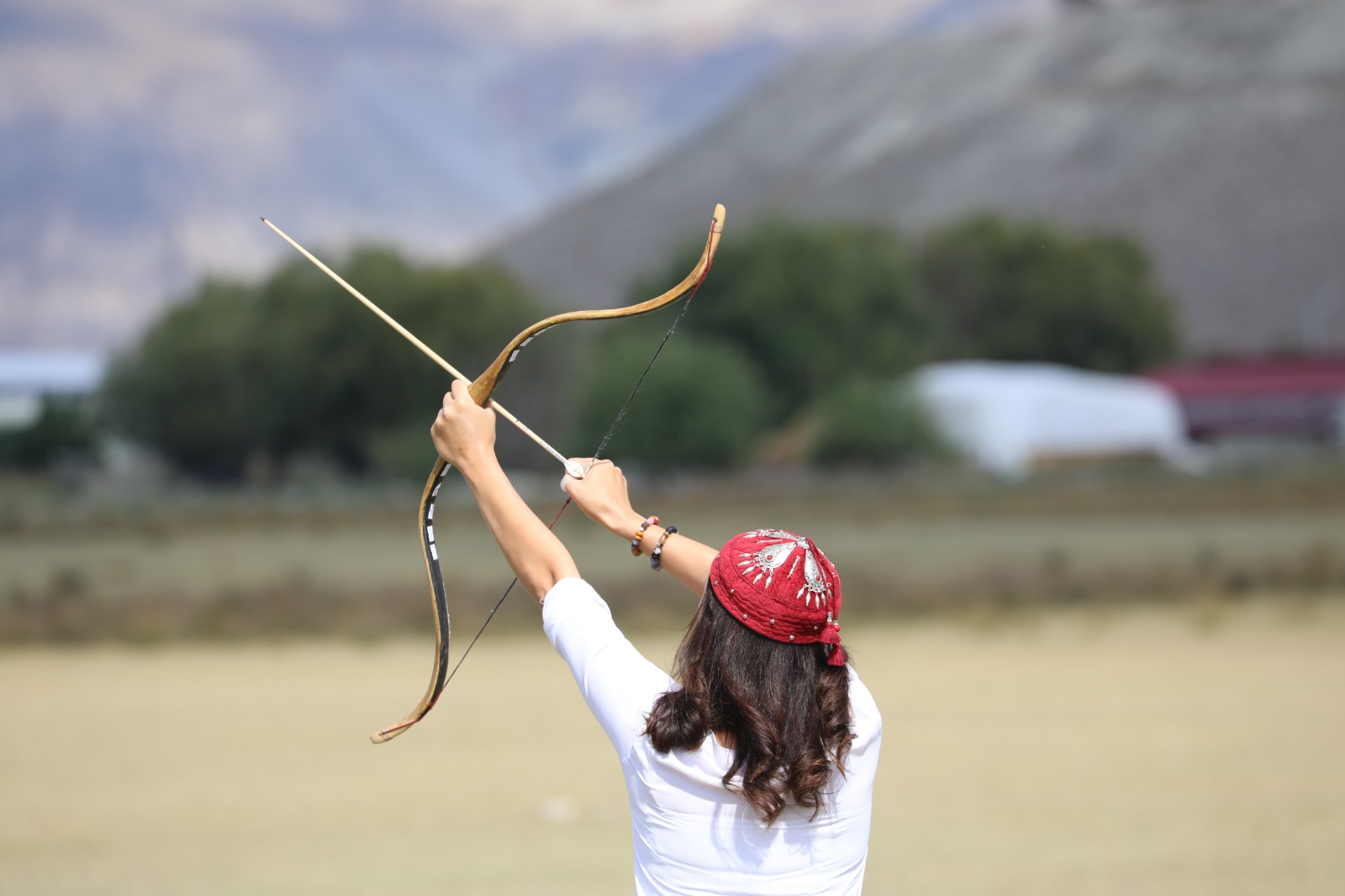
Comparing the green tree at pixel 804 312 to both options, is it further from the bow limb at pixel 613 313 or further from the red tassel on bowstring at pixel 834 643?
the red tassel on bowstring at pixel 834 643

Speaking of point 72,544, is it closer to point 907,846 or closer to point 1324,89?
point 907,846

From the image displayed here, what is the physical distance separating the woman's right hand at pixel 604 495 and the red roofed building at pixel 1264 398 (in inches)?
2367

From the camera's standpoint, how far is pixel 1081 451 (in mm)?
47594

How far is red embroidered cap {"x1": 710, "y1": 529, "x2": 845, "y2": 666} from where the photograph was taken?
1807 millimetres

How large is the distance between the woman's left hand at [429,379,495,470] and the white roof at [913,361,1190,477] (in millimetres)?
42524

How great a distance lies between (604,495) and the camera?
221 centimetres

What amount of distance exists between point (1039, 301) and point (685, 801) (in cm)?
7486

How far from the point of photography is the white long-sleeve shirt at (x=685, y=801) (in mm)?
1851

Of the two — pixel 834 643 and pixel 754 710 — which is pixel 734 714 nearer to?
pixel 754 710

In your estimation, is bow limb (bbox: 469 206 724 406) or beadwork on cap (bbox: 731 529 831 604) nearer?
beadwork on cap (bbox: 731 529 831 604)

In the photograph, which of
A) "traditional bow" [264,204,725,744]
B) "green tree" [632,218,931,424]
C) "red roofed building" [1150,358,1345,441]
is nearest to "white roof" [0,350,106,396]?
"green tree" [632,218,931,424]

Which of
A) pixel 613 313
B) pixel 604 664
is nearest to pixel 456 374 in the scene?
pixel 613 313

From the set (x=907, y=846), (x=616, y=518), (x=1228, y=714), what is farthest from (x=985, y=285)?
(x=616, y=518)

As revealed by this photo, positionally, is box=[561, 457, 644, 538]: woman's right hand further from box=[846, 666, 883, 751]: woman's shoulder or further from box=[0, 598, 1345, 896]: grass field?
box=[0, 598, 1345, 896]: grass field
